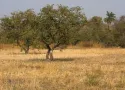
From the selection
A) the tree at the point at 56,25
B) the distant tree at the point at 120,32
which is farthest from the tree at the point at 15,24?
the distant tree at the point at 120,32

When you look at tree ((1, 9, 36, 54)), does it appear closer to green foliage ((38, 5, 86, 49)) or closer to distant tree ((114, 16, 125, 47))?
green foliage ((38, 5, 86, 49))

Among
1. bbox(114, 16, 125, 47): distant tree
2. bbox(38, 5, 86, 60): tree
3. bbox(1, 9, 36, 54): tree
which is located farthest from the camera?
bbox(114, 16, 125, 47): distant tree

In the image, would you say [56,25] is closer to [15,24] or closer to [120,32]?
[15,24]

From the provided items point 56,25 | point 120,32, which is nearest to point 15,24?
point 56,25

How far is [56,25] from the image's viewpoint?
3475 cm

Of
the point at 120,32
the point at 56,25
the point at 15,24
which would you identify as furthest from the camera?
the point at 120,32

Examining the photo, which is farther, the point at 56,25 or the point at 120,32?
the point at 120,32

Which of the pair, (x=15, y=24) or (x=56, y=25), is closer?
(x=56, y=25)

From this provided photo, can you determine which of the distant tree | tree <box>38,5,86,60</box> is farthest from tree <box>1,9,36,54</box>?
the distant tree

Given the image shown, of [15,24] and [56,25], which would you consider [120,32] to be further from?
[56,25]

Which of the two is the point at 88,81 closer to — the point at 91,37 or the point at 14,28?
the point at 14,28

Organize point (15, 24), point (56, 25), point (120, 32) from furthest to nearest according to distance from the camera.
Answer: point (120, 32) < point (15, 24) < point (56, 25)

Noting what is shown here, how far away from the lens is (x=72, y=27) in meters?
35.1

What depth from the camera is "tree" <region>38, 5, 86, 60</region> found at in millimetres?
34531
